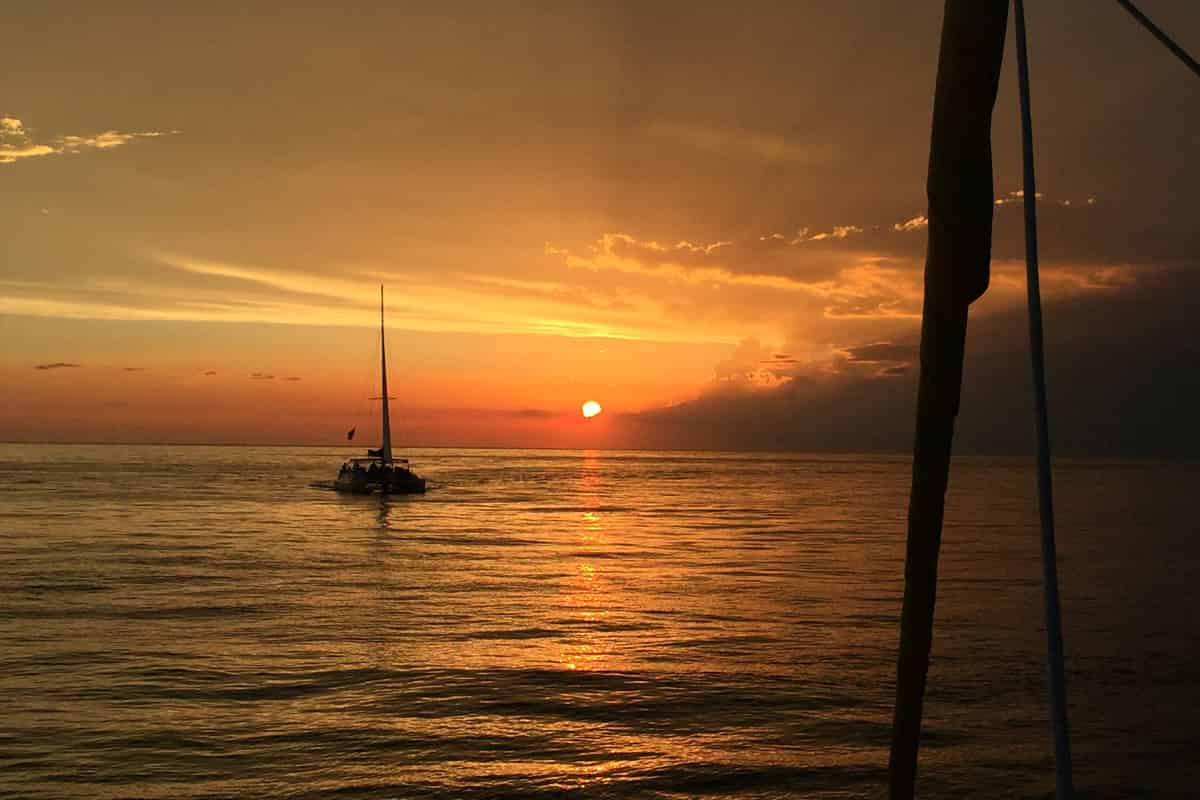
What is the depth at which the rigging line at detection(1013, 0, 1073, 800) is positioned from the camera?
2.64 m

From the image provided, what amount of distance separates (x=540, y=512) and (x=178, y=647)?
60922 mm

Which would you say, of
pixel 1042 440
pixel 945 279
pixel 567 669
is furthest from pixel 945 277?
pixel 567 669

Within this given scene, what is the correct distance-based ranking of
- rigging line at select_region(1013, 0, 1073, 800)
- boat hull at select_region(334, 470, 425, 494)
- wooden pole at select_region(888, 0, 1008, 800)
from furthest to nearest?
boat hull at select_region(334, 470, 425, 494), rigging line at select_region(1013, 0, 1073, 800), wooden pole at select_region(888, 0, 1008, 800)

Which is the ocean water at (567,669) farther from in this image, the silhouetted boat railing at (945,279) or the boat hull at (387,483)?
the boat hull at (387,483)

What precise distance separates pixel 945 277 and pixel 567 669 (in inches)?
938

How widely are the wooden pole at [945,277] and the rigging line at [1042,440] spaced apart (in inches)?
22.9

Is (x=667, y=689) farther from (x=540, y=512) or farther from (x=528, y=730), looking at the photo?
(x=540, y=512)

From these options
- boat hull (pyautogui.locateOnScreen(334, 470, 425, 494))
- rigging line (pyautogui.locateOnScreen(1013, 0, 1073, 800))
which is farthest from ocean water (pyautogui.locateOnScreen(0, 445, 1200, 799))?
boat hull (pyautogui.locateOnScreen(334, 470, 425, 494))

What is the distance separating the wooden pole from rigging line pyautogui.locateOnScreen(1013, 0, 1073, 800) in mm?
581

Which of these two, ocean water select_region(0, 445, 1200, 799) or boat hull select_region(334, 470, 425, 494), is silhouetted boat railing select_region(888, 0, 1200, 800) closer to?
ocean water select_region(0, 445, 1200, 799)

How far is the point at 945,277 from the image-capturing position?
2.21 metres

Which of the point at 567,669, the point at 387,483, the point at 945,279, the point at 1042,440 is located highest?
the point at 945,279

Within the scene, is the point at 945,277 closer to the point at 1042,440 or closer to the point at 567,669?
the point at 1042,440

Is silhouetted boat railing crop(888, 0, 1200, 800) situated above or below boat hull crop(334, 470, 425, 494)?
above
